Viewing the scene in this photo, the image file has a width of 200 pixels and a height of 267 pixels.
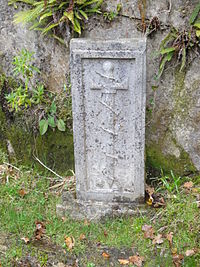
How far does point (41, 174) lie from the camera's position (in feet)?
17.6

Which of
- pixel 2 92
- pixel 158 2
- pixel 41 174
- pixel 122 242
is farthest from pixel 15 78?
pixel 122 242

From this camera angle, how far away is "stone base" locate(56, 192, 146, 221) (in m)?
4.56

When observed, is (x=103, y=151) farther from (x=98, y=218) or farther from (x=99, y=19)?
(x=99, y=19)

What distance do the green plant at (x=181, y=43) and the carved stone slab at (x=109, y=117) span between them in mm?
701

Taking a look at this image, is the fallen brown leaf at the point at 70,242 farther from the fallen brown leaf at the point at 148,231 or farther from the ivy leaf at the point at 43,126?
the ivy leaf at the point at 43,126

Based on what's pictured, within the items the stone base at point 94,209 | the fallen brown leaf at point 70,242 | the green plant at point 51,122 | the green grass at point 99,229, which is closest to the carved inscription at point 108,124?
the stone base at point 94,209

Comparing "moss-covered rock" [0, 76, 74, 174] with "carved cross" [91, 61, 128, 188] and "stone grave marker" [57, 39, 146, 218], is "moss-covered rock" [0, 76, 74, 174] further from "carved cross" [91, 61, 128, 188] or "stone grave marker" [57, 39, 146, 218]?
"carved cross" [91, 61, 128, 188]

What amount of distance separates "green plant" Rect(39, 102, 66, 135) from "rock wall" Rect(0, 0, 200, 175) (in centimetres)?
29

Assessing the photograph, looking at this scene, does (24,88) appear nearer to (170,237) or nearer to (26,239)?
(26,239)

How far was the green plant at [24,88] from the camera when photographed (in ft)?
16.0

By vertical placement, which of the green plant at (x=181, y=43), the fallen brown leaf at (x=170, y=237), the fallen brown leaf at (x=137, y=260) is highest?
the green plant at (x=181, y=43)

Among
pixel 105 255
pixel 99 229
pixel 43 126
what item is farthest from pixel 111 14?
pixel 105 255

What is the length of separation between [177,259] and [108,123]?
59.2 inches

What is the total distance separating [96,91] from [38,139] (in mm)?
1406
